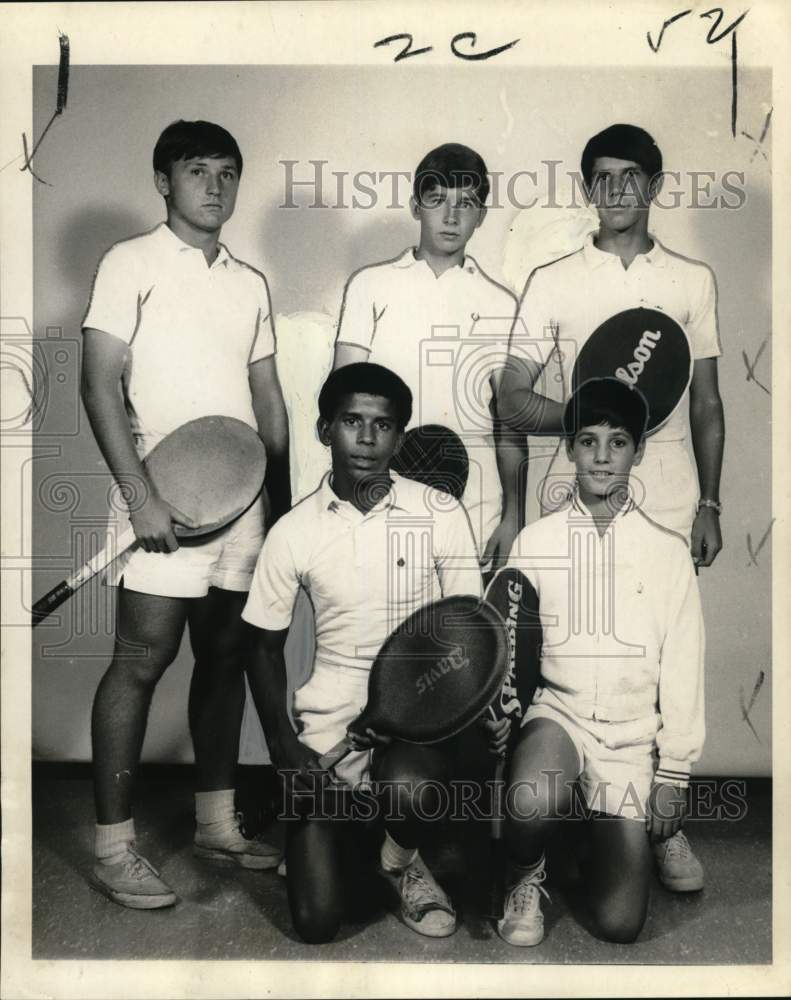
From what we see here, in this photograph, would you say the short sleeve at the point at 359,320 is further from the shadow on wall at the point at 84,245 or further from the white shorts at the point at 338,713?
the white shorts at the point at 338,713

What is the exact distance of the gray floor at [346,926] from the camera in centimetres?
223

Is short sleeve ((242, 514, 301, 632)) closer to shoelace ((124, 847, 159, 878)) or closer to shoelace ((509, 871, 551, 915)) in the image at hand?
shoelace ((124, 847, 159, 878))

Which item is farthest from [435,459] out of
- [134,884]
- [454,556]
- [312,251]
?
[134,884]

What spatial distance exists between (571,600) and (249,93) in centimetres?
141

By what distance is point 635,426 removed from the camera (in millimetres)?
2279

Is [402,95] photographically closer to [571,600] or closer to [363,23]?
[363,23]

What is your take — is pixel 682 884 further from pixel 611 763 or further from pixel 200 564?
pixel 200 564

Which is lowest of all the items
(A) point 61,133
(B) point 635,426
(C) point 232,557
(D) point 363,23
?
(C) point 232,557

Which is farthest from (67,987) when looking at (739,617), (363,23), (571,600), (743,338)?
(363,23)

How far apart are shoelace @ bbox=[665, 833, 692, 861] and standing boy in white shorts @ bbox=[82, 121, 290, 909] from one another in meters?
0.93

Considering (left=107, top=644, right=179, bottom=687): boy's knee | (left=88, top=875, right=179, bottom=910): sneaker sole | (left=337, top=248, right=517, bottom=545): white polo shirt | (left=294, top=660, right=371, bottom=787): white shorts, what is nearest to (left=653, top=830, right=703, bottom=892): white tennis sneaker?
(left=294, top=660, right=371, bottom=787): white shorts

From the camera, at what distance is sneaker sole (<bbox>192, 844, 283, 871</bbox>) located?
2312 mm

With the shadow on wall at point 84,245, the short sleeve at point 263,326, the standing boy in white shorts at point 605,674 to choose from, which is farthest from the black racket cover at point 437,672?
the shadow on wall at point 84,245

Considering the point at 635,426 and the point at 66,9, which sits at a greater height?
the point at 66,9
